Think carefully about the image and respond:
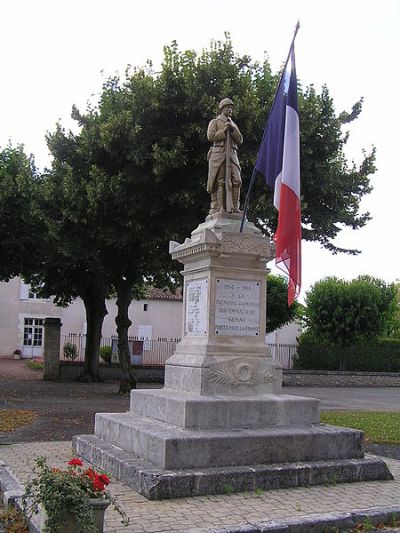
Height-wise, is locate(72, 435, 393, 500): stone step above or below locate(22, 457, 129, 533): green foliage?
below

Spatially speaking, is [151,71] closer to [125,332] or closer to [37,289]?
[125,332]

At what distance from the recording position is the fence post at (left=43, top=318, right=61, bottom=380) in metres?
28.5

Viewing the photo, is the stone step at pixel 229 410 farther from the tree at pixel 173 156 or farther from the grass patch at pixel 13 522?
the tree at pixel 173 156

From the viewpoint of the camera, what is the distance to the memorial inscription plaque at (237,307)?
27.5ft

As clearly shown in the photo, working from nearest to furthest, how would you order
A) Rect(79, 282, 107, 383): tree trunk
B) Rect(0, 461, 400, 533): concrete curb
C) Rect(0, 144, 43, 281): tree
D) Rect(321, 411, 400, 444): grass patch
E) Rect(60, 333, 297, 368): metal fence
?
Rect(0, 461, 400, 533): concrete curb, Rect(321, 411, 400, 444): grass patch, Rect(0, 144, 43, 281): tree, Rect(79, 282, 107, 383): tree trunk, Rect(60, 333, 297, 368): metal fence

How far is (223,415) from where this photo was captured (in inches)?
299

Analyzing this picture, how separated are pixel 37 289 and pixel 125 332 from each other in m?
9.04

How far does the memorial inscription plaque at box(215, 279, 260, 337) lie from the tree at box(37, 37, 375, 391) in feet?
25.4

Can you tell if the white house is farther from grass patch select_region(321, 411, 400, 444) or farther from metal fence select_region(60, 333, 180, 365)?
grass patch select_region(321, 411, 400, 444)

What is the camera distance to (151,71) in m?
17.3

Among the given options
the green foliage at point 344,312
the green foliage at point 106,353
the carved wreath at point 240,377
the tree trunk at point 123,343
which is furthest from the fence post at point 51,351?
the carved wreath at point 240,377

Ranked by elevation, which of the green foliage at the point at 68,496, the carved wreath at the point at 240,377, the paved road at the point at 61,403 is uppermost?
the carved wreath at the point at 240,377

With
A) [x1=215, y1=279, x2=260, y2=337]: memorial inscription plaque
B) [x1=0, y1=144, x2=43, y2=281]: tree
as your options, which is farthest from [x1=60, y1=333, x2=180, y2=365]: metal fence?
[x1=215, y1=279, x2=260, y2=337]: memorial inscription plaque

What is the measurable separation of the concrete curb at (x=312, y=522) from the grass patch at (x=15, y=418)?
641 cm
